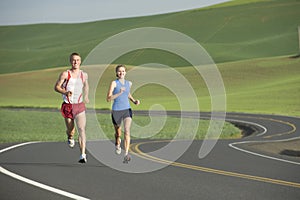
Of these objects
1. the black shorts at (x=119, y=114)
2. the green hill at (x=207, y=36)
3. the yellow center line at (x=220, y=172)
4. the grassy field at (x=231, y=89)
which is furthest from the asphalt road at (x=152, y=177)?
the green hill at (x=207, y=36)

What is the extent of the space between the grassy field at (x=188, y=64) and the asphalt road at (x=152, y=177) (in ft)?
39.5

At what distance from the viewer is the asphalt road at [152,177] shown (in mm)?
9133

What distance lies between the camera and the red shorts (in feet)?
35.7

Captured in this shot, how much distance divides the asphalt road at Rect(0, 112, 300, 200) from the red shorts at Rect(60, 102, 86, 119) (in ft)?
3.58

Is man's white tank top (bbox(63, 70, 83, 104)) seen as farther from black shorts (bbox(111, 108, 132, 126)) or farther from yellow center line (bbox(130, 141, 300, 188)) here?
yellow center line (bbox(130, 141, 300, 188))

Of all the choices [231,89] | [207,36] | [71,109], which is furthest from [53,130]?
[207,36]

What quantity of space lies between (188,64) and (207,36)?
3809 cm

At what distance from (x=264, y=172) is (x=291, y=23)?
438 feet

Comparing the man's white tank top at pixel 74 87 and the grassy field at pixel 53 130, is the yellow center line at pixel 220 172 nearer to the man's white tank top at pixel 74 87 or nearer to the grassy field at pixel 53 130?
the man's white tank top at pixel 74 87

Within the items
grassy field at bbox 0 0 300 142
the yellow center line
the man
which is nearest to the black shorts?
the man

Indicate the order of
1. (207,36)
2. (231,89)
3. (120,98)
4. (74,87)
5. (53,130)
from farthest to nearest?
(207,36), (231,89), (53,130), (120,98), (74,87)

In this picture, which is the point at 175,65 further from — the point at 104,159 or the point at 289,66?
the point at 104,159

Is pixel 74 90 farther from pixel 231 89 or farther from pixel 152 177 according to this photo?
pixel 231 89

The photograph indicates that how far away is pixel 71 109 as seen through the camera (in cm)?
1093
